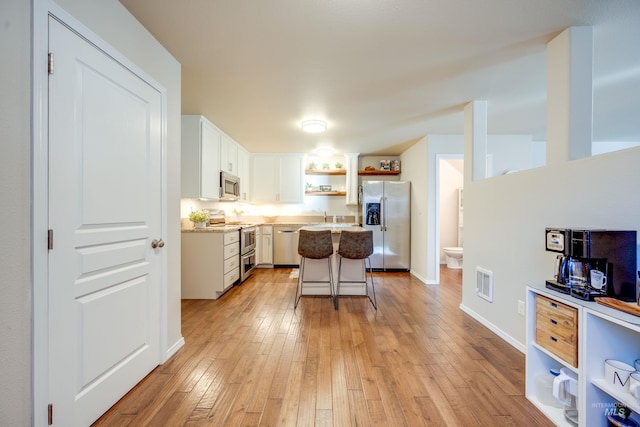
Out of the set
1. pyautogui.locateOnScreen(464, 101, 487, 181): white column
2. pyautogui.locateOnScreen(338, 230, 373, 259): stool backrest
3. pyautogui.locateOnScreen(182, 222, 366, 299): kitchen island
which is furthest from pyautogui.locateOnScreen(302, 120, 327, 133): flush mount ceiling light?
pyautogui.locateOnScreen(464, 101, 487, 181): white column

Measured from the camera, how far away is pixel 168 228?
212 cm

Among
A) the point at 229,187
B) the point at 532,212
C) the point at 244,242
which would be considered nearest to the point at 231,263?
the point at 244,242

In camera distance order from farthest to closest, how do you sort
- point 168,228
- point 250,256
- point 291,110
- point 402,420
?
point 250,256
point 291,110
point 168,228
point 402,420

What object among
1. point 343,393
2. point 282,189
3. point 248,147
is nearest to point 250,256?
point 282,189

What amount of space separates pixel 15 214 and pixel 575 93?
10.8 feet

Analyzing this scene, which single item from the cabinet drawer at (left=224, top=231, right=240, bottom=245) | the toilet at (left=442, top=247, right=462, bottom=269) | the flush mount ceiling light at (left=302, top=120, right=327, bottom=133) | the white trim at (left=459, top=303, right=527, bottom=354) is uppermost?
the flush mount ceiling light at (left=302, top=120, right=327, bottom=133)

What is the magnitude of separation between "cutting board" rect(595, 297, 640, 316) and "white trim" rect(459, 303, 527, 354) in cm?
101

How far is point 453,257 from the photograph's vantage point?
5523 mm

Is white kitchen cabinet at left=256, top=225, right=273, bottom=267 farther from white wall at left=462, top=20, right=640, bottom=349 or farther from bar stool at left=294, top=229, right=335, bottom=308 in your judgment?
A: white wall at left=462, top=20, right=640, bottom=349

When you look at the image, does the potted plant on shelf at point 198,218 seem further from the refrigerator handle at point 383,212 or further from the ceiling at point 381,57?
the refrigerator handle at point 383,212

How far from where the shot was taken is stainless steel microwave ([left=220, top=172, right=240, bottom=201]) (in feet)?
13.8

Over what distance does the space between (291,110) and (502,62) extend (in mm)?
2195

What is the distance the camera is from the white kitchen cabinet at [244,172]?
17.0 ft

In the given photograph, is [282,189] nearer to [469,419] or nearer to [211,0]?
[211,0]
